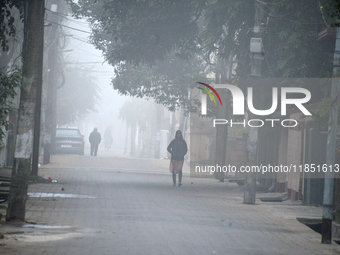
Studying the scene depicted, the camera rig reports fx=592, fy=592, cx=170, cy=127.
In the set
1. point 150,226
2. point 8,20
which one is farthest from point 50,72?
point 150,226

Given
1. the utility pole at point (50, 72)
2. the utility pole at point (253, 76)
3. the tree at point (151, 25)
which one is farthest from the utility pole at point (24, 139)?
the utility pole at point (50, 72)

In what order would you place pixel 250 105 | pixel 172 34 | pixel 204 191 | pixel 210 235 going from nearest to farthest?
pixel 210 235, pixel 250 105, pixel 204 191, pixel 172 34

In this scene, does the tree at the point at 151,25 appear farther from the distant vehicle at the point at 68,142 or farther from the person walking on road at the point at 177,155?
the distant vehicle at the point at 68,142

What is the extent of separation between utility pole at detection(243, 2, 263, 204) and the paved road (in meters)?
0.42

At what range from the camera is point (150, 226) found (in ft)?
32.7

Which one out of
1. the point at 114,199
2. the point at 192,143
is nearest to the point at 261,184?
the point at 114,199

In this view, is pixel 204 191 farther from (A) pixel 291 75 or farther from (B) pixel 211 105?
(B) pixel 211 105

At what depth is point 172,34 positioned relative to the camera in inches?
790

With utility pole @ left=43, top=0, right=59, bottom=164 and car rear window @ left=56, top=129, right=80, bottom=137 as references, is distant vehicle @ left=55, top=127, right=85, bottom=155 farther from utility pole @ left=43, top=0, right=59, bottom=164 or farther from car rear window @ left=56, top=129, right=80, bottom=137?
utility pole @ left=43, top=0, right=59, bottom=164

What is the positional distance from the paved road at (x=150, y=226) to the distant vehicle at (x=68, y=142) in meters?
21.3

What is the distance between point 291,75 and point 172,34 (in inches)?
198

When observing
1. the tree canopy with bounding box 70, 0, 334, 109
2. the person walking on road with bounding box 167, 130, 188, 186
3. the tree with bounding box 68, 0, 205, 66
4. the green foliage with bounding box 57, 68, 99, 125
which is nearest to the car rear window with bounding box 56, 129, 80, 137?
the green foliage with bounding box 57, 68, 99, 125

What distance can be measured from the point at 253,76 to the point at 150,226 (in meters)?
6.61

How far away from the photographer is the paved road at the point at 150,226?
26.4 feet
